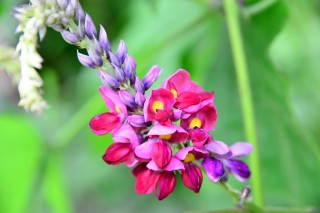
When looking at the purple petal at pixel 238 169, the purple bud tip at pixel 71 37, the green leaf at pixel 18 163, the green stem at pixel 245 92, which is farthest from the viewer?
the green leaf at pixel 18 163

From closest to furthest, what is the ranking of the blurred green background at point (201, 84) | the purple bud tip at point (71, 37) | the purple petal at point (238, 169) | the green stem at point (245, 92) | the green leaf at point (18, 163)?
the purple bud tip at point (71, 37), the purple petal at point (238, 169), the green stem at point (245, 92), the blurred green background at point (201, 84), the green leaf at point (18, 163)

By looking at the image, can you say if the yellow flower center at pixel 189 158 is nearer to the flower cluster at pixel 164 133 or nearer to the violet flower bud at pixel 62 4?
the flower cluster at pixel 164 133

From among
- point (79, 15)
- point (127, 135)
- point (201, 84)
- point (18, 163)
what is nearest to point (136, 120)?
point (127, 135)

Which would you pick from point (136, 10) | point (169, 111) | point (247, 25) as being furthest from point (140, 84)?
point (136, 10)

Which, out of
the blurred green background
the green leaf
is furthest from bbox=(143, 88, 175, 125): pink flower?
the green leaf

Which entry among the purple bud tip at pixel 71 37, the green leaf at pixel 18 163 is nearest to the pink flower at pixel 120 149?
the purple bud tip at pixel 71 37

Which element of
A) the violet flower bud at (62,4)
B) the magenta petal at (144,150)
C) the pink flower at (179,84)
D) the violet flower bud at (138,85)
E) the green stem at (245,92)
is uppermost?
the green stem at (245,92)

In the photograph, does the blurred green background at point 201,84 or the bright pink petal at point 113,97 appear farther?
the blurred green background at point 201,84

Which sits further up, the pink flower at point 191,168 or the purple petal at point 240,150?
the purple petal at point 240,150
